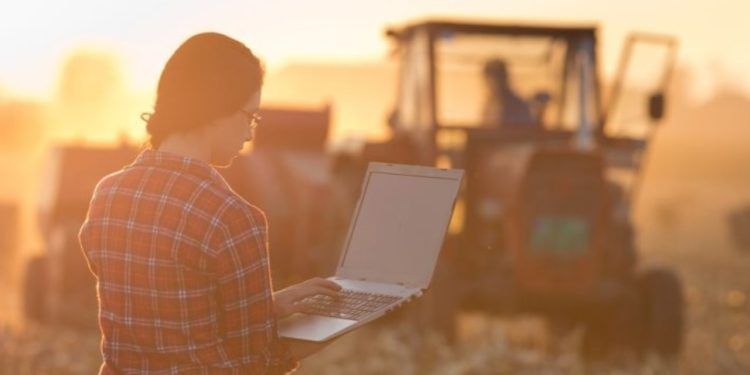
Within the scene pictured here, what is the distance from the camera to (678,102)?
104 metres

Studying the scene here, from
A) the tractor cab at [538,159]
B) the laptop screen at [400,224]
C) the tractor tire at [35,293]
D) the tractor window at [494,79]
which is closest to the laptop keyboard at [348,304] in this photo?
the laptop screen at [400,224]

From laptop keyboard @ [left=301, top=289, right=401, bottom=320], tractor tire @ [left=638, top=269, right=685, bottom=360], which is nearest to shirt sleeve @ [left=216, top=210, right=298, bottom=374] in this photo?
laptop keyboard @ [left=301, top=289, right=401, bottom=320]

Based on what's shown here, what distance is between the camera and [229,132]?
289 centimetres

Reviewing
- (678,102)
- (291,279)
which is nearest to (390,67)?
(291,279)

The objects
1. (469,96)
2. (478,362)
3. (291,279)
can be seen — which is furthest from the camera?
(291,279)

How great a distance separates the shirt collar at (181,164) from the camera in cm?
284

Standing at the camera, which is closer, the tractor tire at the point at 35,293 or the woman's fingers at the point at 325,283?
the woman's fingers at the point at 325,283

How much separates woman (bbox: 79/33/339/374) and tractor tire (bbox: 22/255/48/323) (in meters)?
9.30

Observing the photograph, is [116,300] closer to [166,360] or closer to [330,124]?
[166,360]

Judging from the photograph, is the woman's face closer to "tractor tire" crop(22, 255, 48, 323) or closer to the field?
the field

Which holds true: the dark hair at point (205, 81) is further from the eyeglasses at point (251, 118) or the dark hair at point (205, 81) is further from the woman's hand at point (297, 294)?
the woman's hand at point (297, 294)

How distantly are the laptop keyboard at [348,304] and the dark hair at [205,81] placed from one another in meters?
0.57

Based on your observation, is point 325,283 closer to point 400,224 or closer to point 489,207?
point 400,224

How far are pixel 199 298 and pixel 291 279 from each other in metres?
7.73
